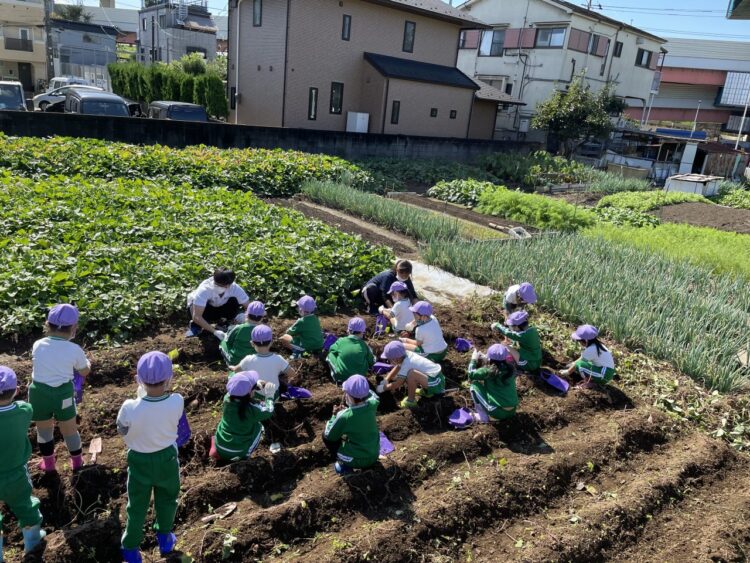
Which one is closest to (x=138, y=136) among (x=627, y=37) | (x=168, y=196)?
(x=168, y=196)

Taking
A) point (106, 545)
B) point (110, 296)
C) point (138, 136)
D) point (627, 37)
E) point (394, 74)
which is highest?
point (627, 37)

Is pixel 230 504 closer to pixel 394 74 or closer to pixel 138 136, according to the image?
pixel 138 136

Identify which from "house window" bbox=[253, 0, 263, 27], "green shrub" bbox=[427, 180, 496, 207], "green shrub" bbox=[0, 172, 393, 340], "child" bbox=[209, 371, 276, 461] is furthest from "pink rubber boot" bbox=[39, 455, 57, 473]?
"house window" bbox=[253, 0, 263, 27]

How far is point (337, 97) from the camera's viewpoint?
1014 inches

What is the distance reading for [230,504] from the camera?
13.3ft

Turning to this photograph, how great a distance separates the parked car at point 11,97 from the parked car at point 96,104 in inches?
64.2

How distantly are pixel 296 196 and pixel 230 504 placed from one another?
11.4 metres

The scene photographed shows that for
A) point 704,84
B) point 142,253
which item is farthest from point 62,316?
point 704,84

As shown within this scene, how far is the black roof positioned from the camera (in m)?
25.5

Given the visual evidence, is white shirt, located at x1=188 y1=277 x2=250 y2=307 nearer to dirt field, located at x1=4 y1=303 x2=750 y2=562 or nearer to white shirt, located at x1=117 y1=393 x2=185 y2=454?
dirt field, located at x1=4 y1=303 x2=750 y2=562

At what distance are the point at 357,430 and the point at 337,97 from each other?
2355 centimetres

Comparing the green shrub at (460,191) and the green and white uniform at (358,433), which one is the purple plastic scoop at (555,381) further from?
the green shrub at (460,191)

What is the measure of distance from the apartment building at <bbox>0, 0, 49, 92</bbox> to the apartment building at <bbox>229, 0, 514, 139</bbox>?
889 inches

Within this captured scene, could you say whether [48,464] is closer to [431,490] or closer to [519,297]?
[431,490]
